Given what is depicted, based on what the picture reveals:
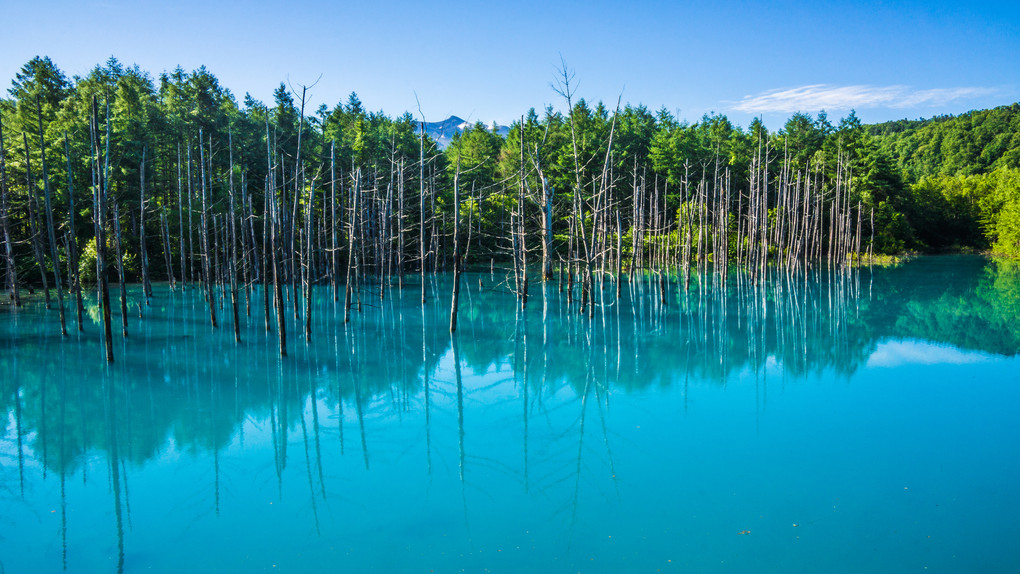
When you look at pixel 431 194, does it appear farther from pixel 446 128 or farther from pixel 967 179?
pixel 967 179

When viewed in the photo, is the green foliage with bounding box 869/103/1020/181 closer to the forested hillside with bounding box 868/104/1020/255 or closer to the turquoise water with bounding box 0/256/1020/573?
the forested hillside with bounding box 868/104/1020/255

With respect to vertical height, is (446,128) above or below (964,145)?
below

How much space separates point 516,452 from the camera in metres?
7.32

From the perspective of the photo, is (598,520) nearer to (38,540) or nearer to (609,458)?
(609,458)

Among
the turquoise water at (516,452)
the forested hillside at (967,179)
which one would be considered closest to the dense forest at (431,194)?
the forested hillside at (967,179)

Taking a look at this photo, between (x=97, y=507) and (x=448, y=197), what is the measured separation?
107ft

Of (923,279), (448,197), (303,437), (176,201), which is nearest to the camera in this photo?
(303,437)

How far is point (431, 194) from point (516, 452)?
22.5m

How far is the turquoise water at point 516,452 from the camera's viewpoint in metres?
5.09

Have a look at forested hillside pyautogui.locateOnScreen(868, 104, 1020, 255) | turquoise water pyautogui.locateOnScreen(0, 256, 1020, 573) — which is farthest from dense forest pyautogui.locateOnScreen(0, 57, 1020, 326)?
turquoise water pyautogui.locateOnScreen(0, 256, 1020, 573)

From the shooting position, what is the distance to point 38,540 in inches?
208

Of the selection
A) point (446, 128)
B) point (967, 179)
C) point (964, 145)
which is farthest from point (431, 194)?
point (964, 145)

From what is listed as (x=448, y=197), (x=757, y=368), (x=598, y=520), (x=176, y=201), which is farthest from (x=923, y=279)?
(x=176, y=201)

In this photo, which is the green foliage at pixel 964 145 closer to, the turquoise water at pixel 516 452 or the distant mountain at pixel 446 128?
the distant mountain at pixel 446 128
